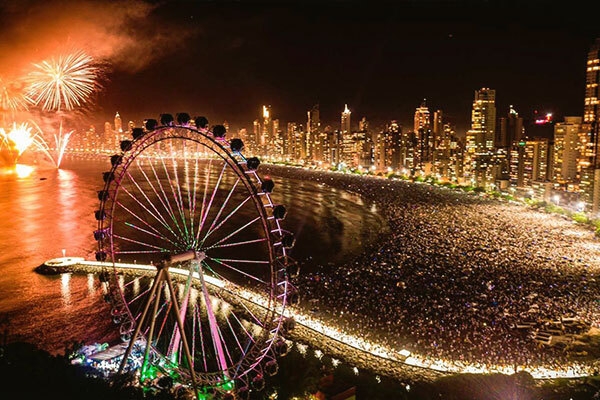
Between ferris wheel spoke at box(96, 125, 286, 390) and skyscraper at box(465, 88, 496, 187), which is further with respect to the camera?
skyscraper at box(465, 88, 496, 187)

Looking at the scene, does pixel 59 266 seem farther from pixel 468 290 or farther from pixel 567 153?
pixel 567 153

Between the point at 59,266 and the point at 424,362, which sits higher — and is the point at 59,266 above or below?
above

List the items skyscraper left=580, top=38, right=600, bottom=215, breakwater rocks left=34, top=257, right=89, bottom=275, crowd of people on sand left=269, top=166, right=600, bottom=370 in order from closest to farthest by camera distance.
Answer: crowd of people on sand left=269, top=166, right=600, bottom=370 < breakwater rocks left=34, top=257, right=89, bottom=275 < skyscraper left=580, top=38, right=600, bottom=215

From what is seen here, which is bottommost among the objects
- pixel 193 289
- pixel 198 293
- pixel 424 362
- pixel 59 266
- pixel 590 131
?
pixel 424 362

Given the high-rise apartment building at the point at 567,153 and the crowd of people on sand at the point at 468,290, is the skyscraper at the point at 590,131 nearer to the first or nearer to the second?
the high-rise apartment building at the point at 567,153

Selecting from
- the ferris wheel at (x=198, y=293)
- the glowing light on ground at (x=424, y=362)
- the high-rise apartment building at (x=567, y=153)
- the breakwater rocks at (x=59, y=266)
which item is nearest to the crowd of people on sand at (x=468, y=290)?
the glowing light on ground at (x=424, y=362)

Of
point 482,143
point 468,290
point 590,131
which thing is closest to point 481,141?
point 482,143

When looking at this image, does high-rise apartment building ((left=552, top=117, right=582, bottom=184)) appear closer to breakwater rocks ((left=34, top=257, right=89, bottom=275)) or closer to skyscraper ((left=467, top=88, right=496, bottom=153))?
skyscraper ((left=467, top=88, right=496, bottom=153))

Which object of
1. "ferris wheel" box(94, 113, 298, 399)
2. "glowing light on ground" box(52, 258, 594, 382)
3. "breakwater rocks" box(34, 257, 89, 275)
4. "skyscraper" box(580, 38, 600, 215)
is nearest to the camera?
"ferris wheel" box(94, 113, 298, 399)

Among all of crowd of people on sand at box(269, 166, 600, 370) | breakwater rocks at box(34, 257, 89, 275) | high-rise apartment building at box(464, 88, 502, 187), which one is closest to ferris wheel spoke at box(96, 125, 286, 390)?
breakwater rocks at box(34, 257, 89, 275)

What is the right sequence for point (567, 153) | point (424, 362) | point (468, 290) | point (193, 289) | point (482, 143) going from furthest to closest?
point (482, 143)
point (567, 153)
point (193, 289)
point (468, 290)
point (424, 362)

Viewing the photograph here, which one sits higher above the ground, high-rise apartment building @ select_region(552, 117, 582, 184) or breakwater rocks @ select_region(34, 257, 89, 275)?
high-rise apartment building @ select_region(552, 117, 582, 184)
